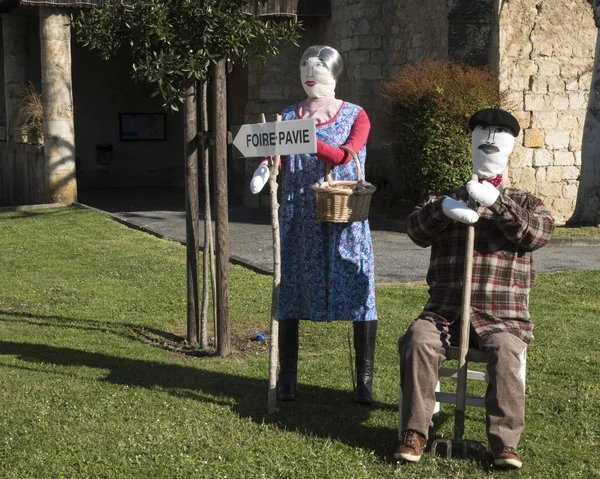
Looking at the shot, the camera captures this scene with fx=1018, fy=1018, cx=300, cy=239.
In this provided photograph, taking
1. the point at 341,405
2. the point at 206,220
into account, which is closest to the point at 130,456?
the point at 341,405

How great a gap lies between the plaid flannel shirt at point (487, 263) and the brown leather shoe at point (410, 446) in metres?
0.53

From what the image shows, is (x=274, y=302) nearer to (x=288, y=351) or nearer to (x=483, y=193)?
(x=288, y=351)

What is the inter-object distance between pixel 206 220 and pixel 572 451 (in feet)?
10.9

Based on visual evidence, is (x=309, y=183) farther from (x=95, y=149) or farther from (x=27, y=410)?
(x=95, y=149)

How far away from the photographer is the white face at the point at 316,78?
17.5 ft

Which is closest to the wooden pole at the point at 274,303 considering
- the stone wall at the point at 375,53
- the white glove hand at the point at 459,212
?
the white glove hand at the point at 459,212

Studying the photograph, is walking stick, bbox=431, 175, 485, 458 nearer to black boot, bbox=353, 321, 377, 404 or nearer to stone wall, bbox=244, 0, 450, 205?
black boot, bbox=353, 321, 377, 404

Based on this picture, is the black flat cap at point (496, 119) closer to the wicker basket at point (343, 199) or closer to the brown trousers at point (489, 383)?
the wicker basket at point (343, 199)

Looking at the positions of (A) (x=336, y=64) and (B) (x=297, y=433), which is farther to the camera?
(A) (x=336, y=64)

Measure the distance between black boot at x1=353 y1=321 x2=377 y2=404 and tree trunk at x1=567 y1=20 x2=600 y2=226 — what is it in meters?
8.35

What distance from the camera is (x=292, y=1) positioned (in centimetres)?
1562

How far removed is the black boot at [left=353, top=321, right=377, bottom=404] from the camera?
212 inches

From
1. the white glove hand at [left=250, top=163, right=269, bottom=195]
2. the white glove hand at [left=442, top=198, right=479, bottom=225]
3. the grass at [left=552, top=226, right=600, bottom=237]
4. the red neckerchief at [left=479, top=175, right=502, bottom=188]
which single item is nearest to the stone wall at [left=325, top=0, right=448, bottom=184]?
the grass at [left=552, top=226, right=600, bottom=237]

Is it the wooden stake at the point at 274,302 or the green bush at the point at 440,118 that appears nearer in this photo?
the wooden stake at the point at 274,302
